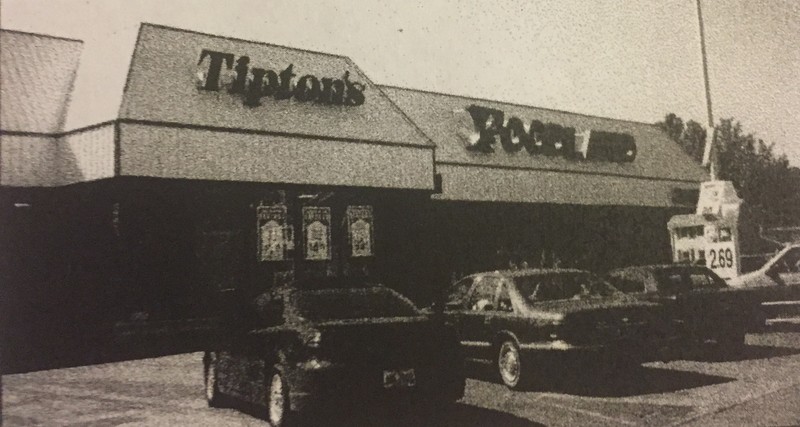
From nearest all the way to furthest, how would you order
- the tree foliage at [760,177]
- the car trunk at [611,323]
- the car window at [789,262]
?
1. the car trunk at [611,323]
2. the car window at [789,262]
3. the tree foliage at [760,177]

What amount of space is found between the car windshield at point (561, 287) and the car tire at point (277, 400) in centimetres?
348

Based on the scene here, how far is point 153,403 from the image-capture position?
809 cm

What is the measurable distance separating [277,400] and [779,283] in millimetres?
9055

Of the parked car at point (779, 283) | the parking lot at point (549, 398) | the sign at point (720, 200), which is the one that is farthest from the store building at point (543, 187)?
the parking lot at point (549, 398)

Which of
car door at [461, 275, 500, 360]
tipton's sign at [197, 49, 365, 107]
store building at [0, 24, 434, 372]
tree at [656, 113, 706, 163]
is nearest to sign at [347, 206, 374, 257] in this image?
store building at [0, 24, 434, 372]

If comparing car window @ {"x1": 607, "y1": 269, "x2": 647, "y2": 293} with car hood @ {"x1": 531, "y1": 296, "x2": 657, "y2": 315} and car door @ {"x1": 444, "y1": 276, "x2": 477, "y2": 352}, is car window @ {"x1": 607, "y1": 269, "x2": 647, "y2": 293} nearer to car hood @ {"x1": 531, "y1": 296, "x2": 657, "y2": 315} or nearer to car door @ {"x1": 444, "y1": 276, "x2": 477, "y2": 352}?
car hood @ {"x1": 531, "y1": 296, "x2": 657, "y2": 315}

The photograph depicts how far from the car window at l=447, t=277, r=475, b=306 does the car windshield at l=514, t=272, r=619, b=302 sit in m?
1.03

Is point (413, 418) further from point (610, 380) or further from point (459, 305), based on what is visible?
point (610, 380)

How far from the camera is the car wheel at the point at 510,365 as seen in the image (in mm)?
8367

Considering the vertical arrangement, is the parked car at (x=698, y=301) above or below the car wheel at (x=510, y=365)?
above

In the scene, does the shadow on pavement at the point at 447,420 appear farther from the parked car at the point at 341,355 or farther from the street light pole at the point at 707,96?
the street light pole at the point at 707,96

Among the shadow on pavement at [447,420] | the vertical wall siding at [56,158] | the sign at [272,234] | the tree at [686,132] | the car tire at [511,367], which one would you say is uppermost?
the tree at [686,132]

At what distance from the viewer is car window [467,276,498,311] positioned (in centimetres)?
918

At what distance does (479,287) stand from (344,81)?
7122 millimetres
